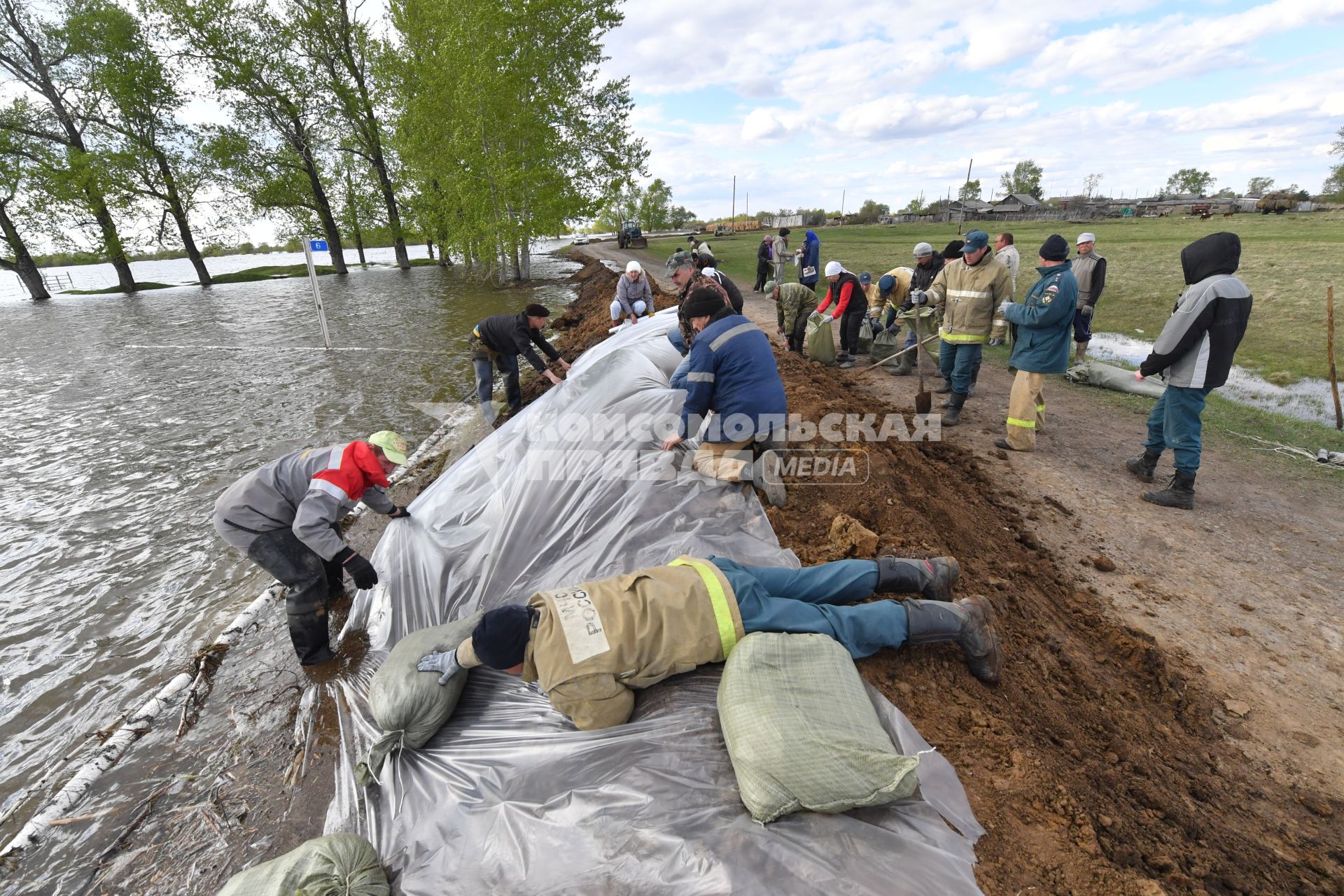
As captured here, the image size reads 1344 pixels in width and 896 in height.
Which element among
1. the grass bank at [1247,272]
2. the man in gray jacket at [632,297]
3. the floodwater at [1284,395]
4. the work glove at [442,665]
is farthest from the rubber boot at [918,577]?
the grass bank at [1247,272]

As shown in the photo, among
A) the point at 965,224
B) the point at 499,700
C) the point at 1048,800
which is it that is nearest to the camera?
the point at 1048,800

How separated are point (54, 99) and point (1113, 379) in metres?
36.1

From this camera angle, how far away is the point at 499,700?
2355 millimetres

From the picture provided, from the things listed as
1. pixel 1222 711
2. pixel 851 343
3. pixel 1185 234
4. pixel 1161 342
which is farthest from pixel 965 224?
pixel 1222 711

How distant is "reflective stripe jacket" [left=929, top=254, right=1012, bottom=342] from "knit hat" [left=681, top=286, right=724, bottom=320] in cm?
299

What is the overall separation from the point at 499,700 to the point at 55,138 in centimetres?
3411

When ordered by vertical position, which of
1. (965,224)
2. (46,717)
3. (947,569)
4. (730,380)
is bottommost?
(46,717)

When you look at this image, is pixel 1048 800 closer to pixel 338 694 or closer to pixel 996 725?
pixel 996 725

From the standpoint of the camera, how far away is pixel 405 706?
216 cm

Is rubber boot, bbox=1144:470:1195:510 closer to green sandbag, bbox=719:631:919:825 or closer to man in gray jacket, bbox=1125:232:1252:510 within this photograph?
man in gray jacket, bbox=1125:232:1252:510

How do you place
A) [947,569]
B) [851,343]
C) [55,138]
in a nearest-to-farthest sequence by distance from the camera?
[947,569] → [851,343] → [55,138]

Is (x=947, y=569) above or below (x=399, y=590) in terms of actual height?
above

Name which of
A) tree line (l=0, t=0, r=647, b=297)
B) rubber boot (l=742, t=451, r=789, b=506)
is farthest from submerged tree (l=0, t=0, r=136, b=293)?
rubber boot (l=742, t=451, r=789, b=506)

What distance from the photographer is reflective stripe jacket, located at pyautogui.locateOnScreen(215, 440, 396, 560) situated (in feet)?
9.29
